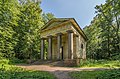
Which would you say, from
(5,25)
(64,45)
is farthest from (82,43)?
(5,25)

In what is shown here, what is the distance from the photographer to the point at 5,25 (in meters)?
28.9

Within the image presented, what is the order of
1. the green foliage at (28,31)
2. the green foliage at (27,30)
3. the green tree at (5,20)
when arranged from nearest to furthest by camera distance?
the green tree at (5,20) → the green foliage at (27,30) → the green foliage at (28,31)

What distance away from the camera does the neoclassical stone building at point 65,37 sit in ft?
88.3

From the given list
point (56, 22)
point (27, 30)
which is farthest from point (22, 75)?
point (27, 30)

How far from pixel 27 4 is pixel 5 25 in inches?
545

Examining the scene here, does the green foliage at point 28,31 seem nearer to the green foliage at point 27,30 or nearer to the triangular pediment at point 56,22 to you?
the green foliage at point 27,30

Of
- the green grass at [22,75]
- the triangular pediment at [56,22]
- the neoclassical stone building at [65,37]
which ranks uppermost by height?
the triangular pediment at [56,22]

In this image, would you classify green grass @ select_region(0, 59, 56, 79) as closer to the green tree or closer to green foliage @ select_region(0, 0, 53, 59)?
the green tree

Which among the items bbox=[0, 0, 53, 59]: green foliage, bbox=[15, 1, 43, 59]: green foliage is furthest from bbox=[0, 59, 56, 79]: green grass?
bbox=[15, 1, 43, 59]: green foliage

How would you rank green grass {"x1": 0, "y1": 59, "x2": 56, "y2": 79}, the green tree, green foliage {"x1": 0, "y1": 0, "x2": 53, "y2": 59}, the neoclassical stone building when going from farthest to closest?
green foliage {"x1": 0, "y1": 0, "x2": 53, "y2": 59}, the green tree, the neoclassical stone building, green grass {"x1": 0, "y1": 59, "x2": 56, "y2": 79}

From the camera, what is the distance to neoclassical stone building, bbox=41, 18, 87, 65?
88.3ft

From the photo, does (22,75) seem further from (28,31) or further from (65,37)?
(28,31)

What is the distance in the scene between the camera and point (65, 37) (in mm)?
34281

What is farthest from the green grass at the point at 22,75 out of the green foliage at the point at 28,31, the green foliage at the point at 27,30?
the green foliage at the point at 28,31
